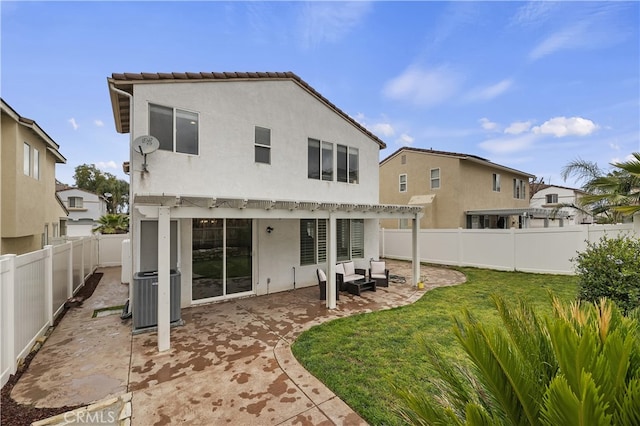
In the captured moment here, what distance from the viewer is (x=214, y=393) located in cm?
455

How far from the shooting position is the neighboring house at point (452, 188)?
19.6 meters

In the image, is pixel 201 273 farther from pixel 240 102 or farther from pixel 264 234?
pixel 240 102

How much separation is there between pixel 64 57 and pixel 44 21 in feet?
→ 6.25

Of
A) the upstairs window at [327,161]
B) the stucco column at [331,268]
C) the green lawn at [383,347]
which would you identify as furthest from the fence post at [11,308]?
the upstairs window at [327,161]

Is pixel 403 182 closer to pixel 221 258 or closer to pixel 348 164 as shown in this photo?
pixel 348 164

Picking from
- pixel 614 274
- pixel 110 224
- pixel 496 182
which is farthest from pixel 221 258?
pixel 496 182

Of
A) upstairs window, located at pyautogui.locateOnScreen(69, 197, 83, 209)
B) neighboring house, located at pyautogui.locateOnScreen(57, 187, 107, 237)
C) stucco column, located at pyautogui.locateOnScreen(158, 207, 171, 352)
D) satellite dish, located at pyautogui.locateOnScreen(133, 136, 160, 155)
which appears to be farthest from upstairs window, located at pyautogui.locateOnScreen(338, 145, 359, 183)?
upstairs window, located at pyautogui.locateOnScreen(69, 197, 83, 209)

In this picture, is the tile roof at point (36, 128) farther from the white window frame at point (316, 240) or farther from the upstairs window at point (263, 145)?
the white window frame at point (316, 240)

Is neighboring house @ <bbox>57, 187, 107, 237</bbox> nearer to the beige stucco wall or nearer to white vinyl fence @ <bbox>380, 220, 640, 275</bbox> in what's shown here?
the beige stucco wall

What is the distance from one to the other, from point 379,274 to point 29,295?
33.8 feet

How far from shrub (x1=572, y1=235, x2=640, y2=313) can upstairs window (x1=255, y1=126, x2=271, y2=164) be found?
30.9 feet

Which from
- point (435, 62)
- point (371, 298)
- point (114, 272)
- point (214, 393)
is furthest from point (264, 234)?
point (435, 62)

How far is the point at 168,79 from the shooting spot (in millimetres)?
8227

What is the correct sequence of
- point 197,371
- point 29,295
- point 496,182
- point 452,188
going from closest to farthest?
1. point 197,371
2. point 29,295
3. point 452,188
4. point 496,182
